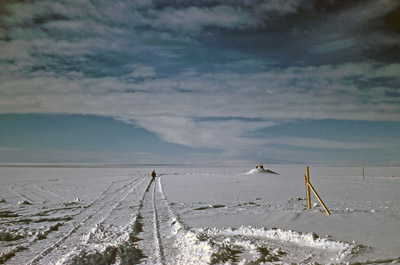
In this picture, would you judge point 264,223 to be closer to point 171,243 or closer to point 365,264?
point 171,243

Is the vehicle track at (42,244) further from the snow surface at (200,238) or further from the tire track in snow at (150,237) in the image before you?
the tire track in snow at (150,237)

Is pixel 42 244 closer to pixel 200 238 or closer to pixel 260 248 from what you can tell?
pixel 200 238

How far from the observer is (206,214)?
12031 mm

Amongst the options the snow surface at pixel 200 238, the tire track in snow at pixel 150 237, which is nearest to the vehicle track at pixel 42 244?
the snow surface at pixel 200 238

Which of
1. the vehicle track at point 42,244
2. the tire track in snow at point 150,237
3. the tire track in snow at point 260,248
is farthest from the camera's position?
the tire track in snow at point 150,237

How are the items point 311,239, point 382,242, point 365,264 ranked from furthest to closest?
1. point 311,239
2. point 382,242
3. point 365,264

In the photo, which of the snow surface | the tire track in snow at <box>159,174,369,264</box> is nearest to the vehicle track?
the snow surface

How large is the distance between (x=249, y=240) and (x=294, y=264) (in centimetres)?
184

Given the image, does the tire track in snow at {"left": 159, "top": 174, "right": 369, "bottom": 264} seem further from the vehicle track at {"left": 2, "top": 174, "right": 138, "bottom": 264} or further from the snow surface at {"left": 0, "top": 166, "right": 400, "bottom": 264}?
the vehicle track at {"left": 2, "top": 174, "right": 138, "bottom": 264}

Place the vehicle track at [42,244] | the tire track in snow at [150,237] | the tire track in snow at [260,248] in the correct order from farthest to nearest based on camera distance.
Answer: the tire track in snow at [150,237] → the vehicle track at [42,244] → the tire track in snow at [260,248]

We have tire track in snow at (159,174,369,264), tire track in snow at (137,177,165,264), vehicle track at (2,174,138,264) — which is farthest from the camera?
tire track in snow at (137,177,165,264)

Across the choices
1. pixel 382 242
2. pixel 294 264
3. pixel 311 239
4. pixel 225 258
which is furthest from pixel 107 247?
pixel 382 242

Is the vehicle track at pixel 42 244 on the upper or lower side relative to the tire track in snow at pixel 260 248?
lower

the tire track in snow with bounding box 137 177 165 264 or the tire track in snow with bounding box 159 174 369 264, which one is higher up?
the tire track in snow with bounding box 159 174 369 264
